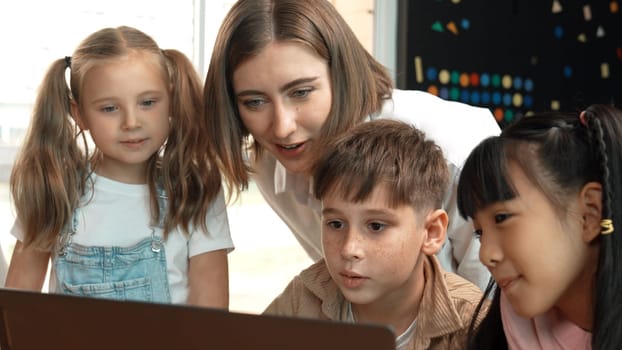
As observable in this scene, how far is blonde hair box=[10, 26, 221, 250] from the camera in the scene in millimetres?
1803

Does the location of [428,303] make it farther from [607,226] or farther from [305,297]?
[607,226]

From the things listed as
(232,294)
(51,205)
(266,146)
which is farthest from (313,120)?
(232,294)

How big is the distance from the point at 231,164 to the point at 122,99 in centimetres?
24

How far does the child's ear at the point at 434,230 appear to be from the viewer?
1.53m

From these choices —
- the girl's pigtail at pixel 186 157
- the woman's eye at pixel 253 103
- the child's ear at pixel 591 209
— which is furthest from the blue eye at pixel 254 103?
the child's ear at pixel 591 209

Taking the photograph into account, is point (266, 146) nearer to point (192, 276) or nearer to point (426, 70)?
point (192, 276)

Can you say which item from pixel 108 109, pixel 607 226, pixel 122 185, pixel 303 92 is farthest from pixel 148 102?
pixel 607 226

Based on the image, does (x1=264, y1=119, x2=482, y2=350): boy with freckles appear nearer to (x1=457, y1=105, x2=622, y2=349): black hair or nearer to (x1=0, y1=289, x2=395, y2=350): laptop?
(x1=457, y1=105, x2=622, y2=349): black hair

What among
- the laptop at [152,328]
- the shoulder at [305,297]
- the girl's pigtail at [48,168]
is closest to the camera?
the laptop at [152,328]

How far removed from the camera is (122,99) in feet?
5.72

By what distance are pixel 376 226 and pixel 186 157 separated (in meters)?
0.52

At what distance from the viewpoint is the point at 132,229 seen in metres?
1.80

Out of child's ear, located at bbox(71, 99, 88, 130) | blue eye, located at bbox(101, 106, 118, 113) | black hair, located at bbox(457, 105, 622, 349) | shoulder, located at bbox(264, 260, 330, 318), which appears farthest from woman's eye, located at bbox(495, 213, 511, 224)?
child's ear, located at bbox(71, 99, 88, 130)

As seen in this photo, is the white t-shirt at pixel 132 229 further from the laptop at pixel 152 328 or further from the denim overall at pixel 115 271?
the laptop at pixel 152 328
